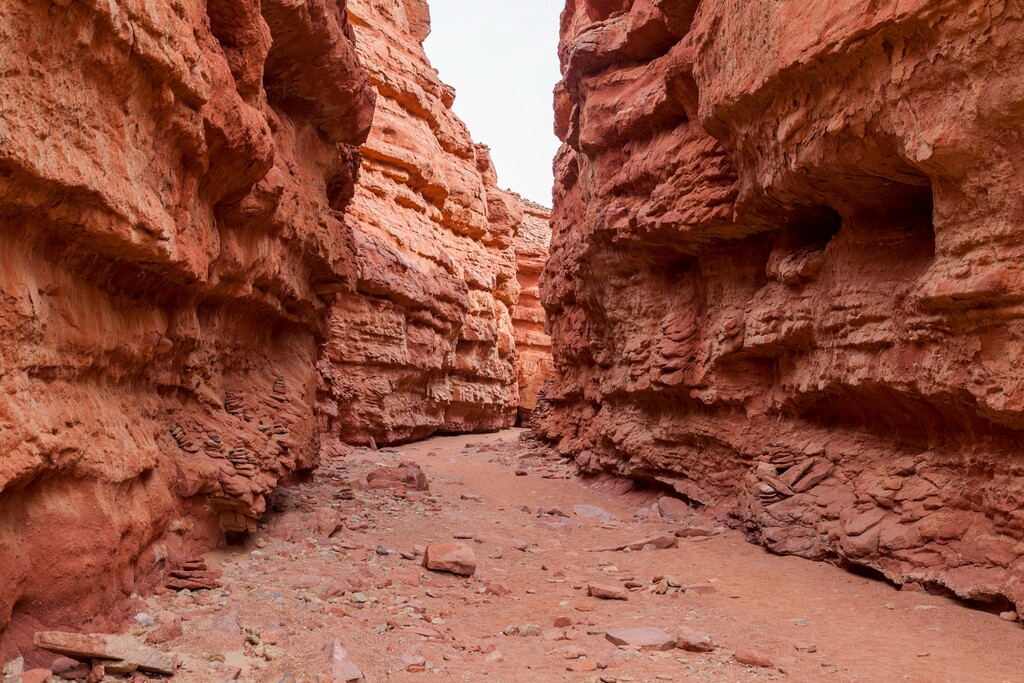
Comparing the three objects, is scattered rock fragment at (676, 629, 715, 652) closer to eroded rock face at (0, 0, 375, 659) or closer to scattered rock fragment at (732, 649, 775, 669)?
scattered rock fragment at (732, 649, 775, 669)

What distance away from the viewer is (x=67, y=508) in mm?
4238

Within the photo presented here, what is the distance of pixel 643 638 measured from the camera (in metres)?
5.20

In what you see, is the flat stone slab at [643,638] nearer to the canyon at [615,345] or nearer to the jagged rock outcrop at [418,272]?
the canyon at [615,345]

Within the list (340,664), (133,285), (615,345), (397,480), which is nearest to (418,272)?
(615,345)

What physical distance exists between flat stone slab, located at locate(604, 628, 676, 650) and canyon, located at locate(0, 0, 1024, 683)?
0.62ft

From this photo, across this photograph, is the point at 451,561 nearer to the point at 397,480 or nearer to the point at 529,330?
the point at 397,480

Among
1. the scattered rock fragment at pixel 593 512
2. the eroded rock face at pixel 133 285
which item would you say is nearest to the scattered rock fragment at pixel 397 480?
the eroded rock face at pixel 133 285

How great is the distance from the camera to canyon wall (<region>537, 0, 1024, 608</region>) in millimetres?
5633

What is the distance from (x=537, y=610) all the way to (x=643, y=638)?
125 cm

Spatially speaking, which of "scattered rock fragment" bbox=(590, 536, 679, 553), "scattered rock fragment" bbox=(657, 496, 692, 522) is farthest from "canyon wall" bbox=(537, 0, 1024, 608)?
"scattered rock fragment" bbox=(590, 536, 679, 553)

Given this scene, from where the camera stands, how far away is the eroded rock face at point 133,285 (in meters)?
3.71

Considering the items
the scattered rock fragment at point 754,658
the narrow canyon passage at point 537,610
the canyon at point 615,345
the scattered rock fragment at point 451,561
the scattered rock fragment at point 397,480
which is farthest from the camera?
the scattered rock fragment at point 397,480

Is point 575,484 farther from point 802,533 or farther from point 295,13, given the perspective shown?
point 295,13

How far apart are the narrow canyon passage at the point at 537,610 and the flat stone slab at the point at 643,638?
55 millimetres
